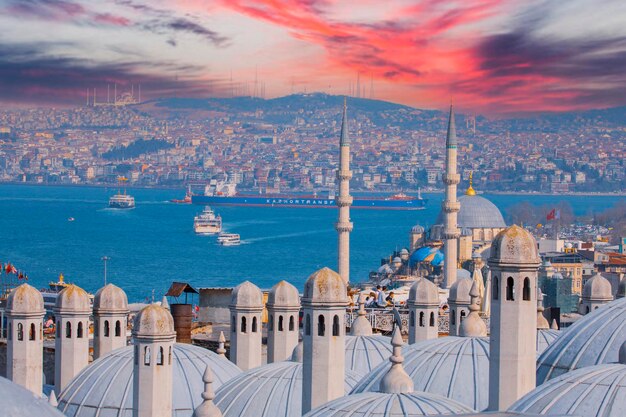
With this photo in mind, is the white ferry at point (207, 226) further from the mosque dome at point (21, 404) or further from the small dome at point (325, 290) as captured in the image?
the mosque dome at point (21, 404)

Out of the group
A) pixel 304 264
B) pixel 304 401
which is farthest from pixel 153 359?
pixel 304 264

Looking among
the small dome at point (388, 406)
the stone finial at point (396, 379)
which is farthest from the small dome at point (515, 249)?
the small dome at point (388, 406)

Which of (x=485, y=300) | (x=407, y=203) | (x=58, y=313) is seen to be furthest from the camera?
(x=407, y=203)

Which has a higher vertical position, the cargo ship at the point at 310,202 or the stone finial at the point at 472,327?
the stone finial at the point at 472,327

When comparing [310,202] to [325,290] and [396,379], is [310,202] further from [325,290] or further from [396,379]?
[396,379]

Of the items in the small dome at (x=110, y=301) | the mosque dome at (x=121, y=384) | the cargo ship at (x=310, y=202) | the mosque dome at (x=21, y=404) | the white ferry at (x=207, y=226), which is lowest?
the white ferry at (x=207, y=226)

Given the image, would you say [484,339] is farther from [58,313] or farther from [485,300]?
[485,300]

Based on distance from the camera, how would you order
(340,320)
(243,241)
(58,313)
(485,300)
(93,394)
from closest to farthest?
(340,320) → (93,394) → (58,313) → (485,300) → (243,241)
